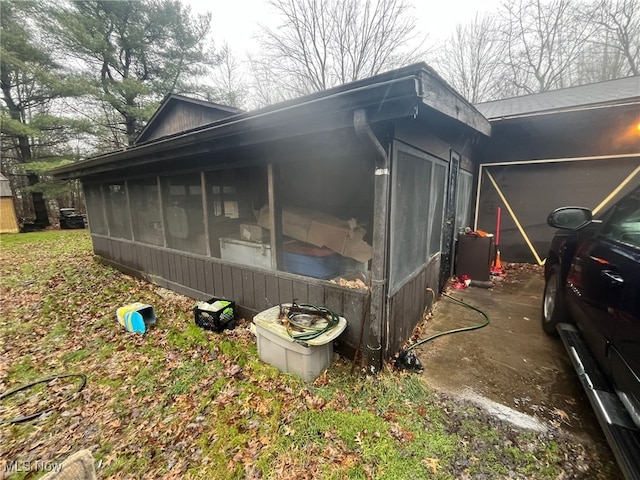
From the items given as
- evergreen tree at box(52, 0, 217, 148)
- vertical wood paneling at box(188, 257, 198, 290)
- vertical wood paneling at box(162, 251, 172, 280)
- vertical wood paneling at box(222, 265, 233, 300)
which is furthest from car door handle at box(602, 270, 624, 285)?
evergreen tree at box(52, 0, 217, 148)

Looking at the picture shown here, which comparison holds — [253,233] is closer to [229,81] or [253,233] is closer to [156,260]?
[156,260]

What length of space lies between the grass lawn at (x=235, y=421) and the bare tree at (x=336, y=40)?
1404 cm

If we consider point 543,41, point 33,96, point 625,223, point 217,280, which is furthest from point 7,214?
point 543,41

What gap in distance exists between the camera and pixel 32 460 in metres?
1.93

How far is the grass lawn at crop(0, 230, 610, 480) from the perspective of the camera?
1.74 metres

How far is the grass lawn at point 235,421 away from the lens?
1.74m

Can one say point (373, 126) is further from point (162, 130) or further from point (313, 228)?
point (162, 130)

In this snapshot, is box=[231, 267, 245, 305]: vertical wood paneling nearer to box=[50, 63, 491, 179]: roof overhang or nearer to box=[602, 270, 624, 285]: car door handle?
box=[50, 63, 491, 179]: roof overhang

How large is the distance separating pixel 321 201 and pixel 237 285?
1.94 m

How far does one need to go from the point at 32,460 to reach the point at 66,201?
75.7 ft

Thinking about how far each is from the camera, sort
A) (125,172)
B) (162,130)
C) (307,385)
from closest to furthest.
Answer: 1. (307,385)
2. (125,172)
3. (162,130)

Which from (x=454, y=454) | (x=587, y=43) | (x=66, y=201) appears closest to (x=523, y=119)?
(x=454, y=454)

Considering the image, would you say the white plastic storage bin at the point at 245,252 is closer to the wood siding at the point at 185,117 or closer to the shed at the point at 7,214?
the wood siding at the point at 185,117

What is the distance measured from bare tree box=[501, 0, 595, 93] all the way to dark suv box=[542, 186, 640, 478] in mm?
14710
